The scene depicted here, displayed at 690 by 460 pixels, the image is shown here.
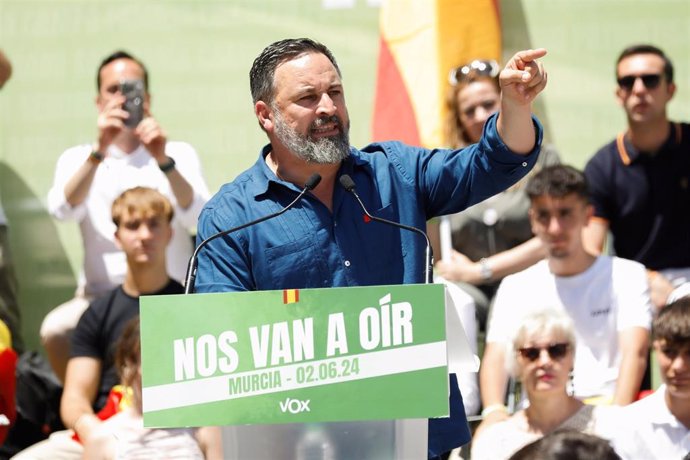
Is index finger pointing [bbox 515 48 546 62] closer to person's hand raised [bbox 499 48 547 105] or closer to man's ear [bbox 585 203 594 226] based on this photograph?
person's hand raised [bbox 499 48 547 105]

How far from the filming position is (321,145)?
3137 mm

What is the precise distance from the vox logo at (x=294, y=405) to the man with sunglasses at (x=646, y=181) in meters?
3.43

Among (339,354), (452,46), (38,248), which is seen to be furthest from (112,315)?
(339,354)

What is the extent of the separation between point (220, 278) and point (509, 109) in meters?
0.80

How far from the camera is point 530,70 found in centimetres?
292

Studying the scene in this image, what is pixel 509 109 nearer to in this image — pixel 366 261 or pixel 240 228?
pixel 366 261

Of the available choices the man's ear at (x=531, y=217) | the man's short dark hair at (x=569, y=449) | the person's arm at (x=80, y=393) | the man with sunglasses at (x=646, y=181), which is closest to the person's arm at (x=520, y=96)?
the man's short dark hair at (x=569, y=449)

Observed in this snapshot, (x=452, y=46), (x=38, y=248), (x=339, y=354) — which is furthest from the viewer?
(x=38, y=248)

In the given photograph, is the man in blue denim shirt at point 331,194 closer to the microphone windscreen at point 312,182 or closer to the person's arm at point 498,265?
the microphone windscreen at point 312,182

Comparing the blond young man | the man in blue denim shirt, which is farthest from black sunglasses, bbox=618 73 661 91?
the man in blue denim shirt

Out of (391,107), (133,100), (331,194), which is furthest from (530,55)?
(391,107)

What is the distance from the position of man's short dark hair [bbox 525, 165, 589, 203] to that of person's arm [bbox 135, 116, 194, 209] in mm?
1567

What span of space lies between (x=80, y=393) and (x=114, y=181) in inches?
47.9

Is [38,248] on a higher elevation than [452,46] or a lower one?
lower
